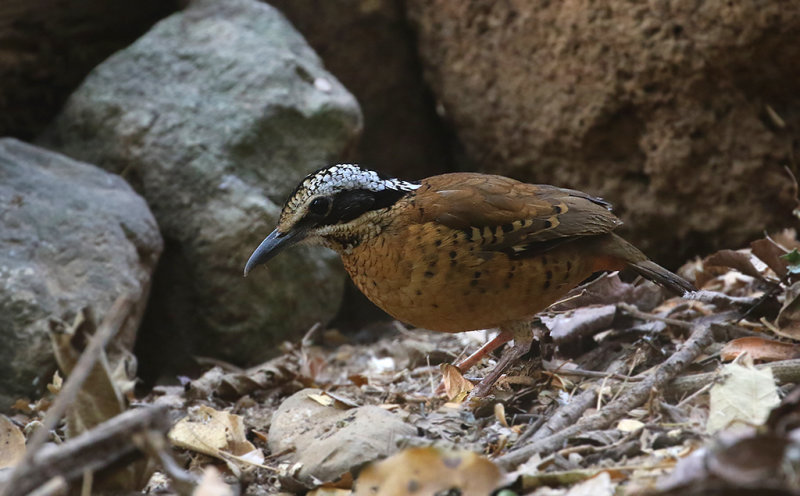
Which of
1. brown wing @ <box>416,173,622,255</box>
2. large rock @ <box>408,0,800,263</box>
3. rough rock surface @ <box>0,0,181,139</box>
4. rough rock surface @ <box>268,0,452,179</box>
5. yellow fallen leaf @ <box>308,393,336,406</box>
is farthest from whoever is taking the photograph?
rough rock surface @ <box>268,0,452,179</box>

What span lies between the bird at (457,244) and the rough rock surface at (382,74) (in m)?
3.40

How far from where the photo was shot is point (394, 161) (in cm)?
773

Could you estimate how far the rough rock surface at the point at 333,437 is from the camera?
3115mm

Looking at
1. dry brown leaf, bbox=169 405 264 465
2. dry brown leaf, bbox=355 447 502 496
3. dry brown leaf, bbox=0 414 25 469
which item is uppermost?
dry brown leaf, bbox=355 447 502 496

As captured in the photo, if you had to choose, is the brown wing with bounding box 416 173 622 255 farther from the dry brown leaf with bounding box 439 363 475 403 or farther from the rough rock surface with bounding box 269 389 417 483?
the rough rock surface with bounding box 269 389 417 483

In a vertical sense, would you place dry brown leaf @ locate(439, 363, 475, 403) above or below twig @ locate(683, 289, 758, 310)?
below

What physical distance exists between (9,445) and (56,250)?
189cm

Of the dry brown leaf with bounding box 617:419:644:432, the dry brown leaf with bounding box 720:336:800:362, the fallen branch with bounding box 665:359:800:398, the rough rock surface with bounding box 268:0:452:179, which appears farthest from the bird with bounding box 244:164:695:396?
the rough rock surface with bounding box 268:0:452:179

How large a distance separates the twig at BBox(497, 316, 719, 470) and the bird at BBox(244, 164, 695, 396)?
47 centimetres

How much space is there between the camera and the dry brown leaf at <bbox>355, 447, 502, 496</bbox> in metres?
2.60

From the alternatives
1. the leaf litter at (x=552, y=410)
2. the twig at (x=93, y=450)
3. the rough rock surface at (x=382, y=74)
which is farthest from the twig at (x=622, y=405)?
the rough rock surface at (x=382, y=74)

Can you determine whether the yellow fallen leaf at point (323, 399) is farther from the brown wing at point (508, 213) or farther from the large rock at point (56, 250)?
the large rock at point (56, 250)

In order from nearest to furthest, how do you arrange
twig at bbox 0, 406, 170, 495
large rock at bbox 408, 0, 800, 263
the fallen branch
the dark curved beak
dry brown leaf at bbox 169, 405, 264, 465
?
1. twig at bbox 0, 406, 170, 495
2. the fallen branch
3. dry brown leaf at bbox 169, 405, 264, 465
4. the dark curved beak
5. large rock at bbox 408, 0, 800, 263

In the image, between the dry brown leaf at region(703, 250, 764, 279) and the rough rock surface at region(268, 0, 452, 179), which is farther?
the rough rock surface at region(268, 0, 452, 179)
